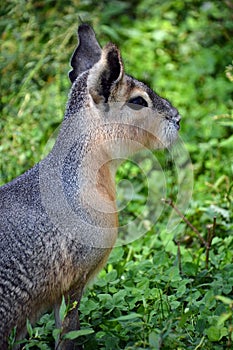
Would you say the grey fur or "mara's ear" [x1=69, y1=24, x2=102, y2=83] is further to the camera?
"mara's ear" [x1=69, y1=24, x2=102, y2=83]

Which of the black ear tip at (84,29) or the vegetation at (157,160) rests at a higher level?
the black ear tip at (84,29)

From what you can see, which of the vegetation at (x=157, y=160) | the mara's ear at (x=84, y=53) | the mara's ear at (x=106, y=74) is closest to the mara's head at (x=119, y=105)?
the mara's ear at (x=106, y=74)

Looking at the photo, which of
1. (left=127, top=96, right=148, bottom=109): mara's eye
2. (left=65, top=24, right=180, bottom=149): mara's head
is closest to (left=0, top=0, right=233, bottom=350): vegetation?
(left=65, top=24, right=180, bottom=149): mara's head

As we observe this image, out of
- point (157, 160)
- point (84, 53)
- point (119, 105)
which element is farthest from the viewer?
point (157, 160)

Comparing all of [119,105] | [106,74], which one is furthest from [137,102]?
[106,74]

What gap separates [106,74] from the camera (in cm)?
434

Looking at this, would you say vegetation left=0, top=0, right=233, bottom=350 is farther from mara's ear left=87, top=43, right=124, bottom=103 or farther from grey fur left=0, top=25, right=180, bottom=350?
mara's ear left=87, top=43, right=124, bottom=103

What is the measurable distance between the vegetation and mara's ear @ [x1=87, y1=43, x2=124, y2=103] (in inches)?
32.8

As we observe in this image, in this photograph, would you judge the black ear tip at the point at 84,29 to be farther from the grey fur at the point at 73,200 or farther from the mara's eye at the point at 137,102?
the mara's eye at the point at 137,102

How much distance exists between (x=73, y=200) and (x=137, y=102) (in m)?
0.67

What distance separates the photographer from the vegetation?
440 cm

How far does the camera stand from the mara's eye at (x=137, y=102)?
4.51 metres

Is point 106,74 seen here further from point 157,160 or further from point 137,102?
point 157,160

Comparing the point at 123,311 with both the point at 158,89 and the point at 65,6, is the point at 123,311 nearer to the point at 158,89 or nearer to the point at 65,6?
the point at 158,89
